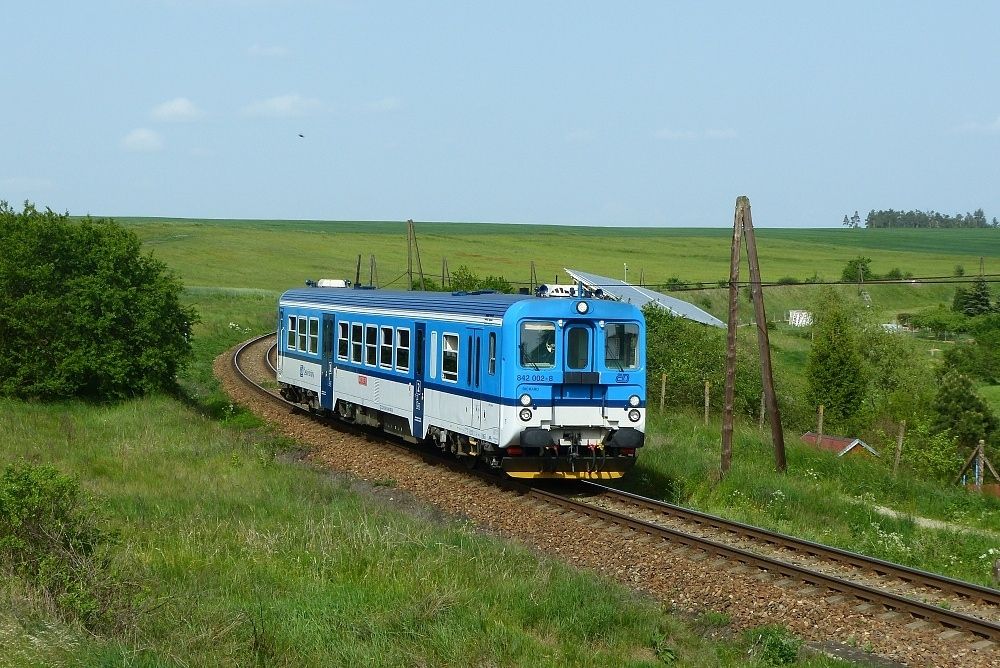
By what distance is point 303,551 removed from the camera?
1172 centimetres

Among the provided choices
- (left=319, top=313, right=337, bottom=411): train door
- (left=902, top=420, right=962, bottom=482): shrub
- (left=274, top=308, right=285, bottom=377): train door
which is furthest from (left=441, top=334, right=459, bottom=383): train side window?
(left=902, top=420, right=962, bottom=482): shrub

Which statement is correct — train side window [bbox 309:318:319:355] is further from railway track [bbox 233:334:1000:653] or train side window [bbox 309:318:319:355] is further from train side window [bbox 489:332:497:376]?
railway track [bbox 233:334:1000:653]

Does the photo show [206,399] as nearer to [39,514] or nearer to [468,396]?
[468,396]

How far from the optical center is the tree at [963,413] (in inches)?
2063

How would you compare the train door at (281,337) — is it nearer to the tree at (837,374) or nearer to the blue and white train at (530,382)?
the blue and white train at (530,382)

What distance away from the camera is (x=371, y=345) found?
22.5m

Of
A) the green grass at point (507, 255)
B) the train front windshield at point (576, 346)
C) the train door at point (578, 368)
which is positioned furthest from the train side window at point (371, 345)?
the green grass at point (507, 255)

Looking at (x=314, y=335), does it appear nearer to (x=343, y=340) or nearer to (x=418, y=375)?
(x=343, y=340)

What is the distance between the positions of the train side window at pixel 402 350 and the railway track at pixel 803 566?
13.3 feet

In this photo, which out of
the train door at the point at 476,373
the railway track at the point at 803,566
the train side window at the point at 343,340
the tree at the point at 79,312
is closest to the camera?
the railway track at the point at 803,566

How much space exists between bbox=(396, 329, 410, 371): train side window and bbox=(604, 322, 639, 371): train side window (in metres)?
4.42

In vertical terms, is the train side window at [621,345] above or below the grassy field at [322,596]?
above

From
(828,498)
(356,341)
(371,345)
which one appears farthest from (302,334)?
(828,498)

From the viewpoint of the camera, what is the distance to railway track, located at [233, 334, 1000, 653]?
11039 millimetres
